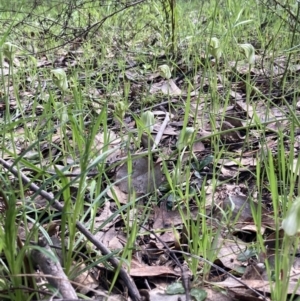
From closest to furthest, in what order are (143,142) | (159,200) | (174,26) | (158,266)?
1. (158,266)
2. (159,200)
3. (143,142)
4. (174,26)

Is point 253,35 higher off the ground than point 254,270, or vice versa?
point 253,35

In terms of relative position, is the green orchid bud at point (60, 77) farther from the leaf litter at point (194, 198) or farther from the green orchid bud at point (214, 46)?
the green orchid bud at point (214, 46)

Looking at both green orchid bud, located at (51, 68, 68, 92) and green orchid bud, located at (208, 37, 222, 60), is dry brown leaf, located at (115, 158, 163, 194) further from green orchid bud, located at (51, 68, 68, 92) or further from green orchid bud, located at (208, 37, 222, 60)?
green orchid bud, located at (208, 37, 222, 60)

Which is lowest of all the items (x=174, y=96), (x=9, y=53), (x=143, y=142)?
(x=143, y=142)

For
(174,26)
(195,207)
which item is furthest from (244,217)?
(174,26)

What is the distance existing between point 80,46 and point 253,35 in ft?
3.97

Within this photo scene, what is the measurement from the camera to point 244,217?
1.19 m

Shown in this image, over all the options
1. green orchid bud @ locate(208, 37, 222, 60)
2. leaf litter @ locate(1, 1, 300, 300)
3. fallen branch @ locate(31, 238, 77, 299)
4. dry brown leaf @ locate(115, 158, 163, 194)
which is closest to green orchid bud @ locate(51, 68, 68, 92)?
leaf litter @ locate(1, 1, 300, 300)

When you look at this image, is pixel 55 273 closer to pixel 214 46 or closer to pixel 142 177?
pixel 142 177

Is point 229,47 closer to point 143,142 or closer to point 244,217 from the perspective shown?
point 143,142

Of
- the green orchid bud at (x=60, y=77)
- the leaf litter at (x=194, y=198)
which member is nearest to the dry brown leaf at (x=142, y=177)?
the leaf litter at (x=194, y=198)

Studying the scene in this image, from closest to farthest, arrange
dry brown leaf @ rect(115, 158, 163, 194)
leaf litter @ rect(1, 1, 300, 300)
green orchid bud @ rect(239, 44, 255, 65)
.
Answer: leaf litter @ rect(1, 1, 300, 300)
dry brown leaf @ rect(115, 158, 163, 194)
green orchid bud @ rect(239, 44, 255, 65)

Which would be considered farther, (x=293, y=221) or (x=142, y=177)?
(x=142, y=177)

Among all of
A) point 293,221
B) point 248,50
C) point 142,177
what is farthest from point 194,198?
point 293,221
